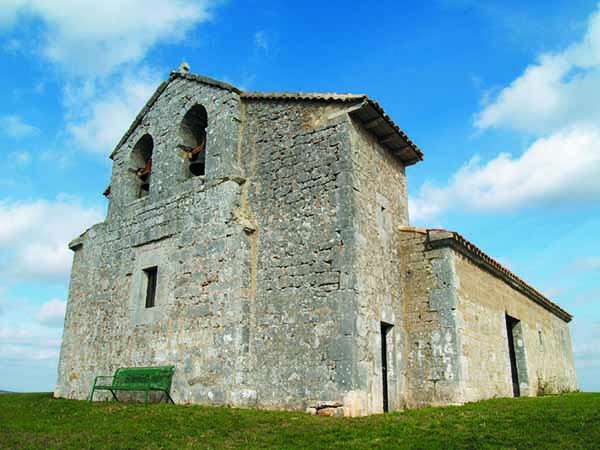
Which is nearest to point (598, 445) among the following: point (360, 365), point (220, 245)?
point (360, 365)

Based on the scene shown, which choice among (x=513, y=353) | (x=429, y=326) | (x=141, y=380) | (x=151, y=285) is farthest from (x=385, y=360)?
(x=513, y=353)

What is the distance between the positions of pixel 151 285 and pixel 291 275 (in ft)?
15.1

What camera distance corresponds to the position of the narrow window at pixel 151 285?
40.8ft

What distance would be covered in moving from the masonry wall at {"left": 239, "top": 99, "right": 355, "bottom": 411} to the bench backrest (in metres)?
2.28

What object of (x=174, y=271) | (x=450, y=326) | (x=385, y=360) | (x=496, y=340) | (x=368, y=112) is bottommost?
A: (x=385, y=360)

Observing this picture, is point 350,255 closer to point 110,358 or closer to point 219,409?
point 219,409

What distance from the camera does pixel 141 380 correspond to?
37.6 ft

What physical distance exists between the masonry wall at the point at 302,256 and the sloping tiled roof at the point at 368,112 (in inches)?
7.2

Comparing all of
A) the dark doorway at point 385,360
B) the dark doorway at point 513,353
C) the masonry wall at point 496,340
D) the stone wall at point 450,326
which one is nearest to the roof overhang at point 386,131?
the stone wall at point 450,326

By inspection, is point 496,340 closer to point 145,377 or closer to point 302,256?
point 302,256

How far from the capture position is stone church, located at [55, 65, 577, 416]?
9305mm

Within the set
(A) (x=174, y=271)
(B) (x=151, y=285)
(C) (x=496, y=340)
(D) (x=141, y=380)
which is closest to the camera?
(D) (x=141, y=380)

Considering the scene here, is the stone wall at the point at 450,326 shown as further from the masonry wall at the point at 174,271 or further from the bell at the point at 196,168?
the bell at the point at 196,168

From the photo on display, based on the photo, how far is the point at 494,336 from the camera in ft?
40.2
